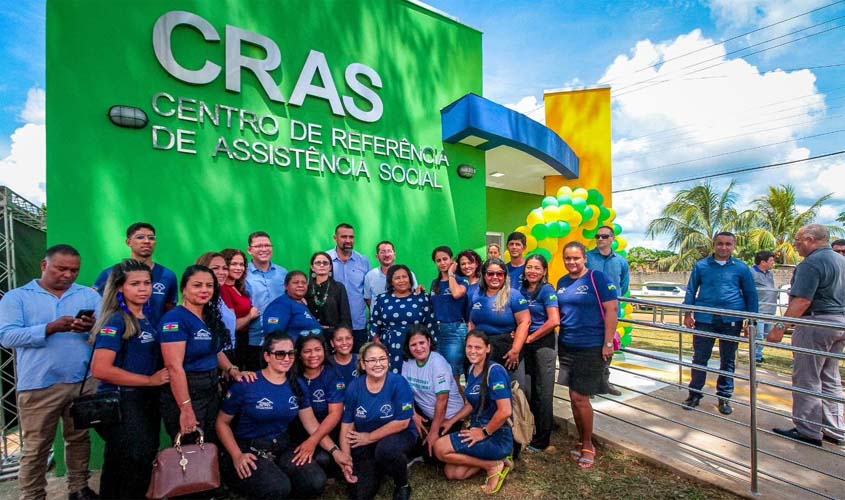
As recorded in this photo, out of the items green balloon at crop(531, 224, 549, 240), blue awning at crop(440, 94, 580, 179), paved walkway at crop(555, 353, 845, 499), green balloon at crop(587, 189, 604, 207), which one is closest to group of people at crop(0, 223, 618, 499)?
paved walkway at crop(555, 353, 845, 499)

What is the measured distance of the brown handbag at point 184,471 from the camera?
2.27 m

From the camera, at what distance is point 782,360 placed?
264 inches

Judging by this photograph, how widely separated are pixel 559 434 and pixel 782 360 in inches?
222

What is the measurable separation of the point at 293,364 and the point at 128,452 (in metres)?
1.06

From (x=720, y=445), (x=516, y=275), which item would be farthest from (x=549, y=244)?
(x=720, y=445)

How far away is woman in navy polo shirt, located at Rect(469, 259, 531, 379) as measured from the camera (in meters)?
3.23

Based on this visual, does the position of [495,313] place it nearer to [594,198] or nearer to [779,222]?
[594,198]

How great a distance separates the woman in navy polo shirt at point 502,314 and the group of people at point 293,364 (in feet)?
0.04

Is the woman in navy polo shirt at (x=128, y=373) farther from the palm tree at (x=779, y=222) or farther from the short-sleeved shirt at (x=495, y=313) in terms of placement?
the palm tree at (x=779, y=222)

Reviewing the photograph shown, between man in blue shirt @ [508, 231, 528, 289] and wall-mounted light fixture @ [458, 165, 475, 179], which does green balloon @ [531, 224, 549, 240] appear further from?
man in blue shirt @ [508, 231, 528, 289]

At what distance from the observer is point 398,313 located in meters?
3.52

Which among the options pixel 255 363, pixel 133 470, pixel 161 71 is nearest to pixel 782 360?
pixel 255 363

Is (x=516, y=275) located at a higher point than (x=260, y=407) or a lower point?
higher

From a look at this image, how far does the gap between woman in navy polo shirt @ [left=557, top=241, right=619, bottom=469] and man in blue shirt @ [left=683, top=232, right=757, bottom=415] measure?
5.07 feet
